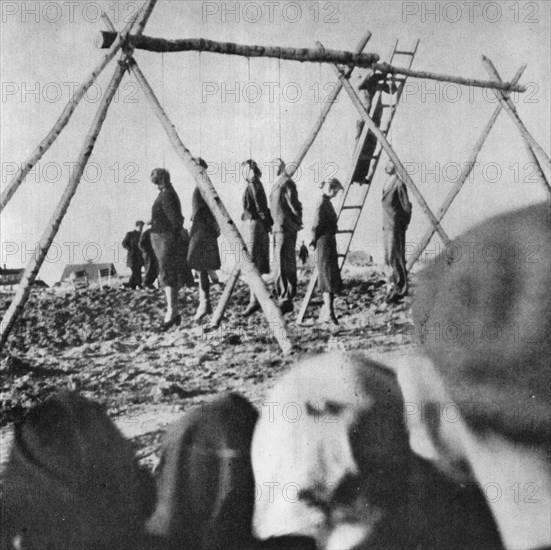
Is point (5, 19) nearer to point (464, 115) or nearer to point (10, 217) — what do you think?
point (10, 217)

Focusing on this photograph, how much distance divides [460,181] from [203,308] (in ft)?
4.70

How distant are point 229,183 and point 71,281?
2.61 feet

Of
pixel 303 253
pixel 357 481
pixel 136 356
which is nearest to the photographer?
pixel 357 481

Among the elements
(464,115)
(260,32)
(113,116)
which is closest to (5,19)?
(113,116)

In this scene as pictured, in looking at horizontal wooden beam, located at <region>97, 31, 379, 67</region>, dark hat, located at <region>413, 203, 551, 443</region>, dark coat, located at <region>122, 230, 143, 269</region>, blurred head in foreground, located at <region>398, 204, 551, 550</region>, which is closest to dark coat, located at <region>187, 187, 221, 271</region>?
dark coat, located at <region>122, 230, 143, 269</region>

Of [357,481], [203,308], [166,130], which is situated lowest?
[357,481]

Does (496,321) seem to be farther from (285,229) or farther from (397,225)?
(397,225)

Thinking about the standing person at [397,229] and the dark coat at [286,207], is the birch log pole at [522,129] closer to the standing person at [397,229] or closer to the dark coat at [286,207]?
the standing person at [397,229]

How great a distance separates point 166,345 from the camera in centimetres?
288

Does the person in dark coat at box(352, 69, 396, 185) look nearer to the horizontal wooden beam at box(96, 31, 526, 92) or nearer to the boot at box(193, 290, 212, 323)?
the horizontal wooden beam at box(96, 31, 526, 92)

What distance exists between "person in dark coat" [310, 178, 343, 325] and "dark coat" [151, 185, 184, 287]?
65 cm

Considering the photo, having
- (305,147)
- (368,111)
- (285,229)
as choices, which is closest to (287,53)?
(305,147)

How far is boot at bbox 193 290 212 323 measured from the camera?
2973 mm

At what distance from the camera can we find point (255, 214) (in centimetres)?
308
